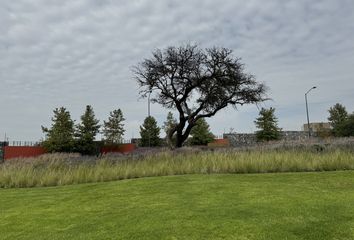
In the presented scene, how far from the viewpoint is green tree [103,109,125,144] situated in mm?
50709

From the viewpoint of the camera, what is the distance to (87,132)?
154ft

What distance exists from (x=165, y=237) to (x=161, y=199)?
2.83 m

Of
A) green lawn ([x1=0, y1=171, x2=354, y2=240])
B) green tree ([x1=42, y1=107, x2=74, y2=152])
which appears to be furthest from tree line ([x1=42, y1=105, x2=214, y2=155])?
green lawn ([x1=0, y1=171, x2=354, y2=240])

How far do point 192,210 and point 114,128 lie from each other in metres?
45.4

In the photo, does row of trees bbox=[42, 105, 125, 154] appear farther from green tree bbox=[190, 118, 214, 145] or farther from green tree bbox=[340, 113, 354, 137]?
green tree bbox=[340, 113, 354, 137]

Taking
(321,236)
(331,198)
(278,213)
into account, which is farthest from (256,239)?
(331,198)

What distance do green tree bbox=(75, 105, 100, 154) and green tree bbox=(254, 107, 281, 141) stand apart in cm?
2098

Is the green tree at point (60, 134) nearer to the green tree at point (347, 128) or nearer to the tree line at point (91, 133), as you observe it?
the tree line at point (91, 133)

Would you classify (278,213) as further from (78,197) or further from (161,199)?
(78,197)

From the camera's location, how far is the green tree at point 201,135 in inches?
2143

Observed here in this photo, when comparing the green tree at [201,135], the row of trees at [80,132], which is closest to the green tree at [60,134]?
the row of trees at [80,132]

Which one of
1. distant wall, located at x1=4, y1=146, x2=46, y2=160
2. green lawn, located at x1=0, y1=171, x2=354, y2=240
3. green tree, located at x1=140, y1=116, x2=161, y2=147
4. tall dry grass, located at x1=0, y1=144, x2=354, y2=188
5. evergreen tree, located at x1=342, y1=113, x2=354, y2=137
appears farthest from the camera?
green tree, located at x1=140, y1=116, x2=161, y2=147

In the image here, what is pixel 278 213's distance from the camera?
248 inches

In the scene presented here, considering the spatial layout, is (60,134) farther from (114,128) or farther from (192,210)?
(192,210)
